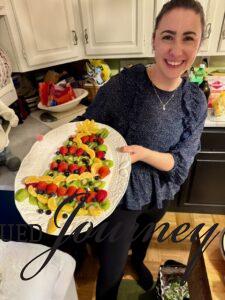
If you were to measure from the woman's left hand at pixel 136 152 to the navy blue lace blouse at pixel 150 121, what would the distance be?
0.23 feet

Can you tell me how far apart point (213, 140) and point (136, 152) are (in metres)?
0.68

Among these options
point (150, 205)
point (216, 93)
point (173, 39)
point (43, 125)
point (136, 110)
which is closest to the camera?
point (173, 39)

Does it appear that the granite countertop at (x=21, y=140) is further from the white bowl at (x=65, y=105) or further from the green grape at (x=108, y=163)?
the green grape at (x=108, y=163)

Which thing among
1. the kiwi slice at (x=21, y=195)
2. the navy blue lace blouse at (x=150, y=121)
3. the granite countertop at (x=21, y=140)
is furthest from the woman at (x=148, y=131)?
the granite countertop at (x=21, y=140)

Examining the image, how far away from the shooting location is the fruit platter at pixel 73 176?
719 millimetres

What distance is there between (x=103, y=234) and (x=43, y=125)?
0.75m

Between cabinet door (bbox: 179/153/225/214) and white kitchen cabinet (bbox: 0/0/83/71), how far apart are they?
104 cm

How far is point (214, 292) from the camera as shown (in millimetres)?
645

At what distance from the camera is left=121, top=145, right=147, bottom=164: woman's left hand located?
828 millimetres

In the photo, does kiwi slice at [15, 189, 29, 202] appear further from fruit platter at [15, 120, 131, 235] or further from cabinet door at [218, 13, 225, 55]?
cabinet door at [218, 13, 225, 55]

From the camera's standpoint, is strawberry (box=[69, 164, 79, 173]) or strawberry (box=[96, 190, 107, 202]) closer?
strawberry (box=[96, 190, 107, 202])

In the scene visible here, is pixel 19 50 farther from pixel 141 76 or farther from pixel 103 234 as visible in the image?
pixel 103 234

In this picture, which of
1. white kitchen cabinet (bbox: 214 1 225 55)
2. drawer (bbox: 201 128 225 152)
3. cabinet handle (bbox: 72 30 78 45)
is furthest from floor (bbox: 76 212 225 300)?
cabinet handle (bbox: 72 30 78 45)

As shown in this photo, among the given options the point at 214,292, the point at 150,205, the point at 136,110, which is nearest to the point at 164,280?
the point at 150,205
